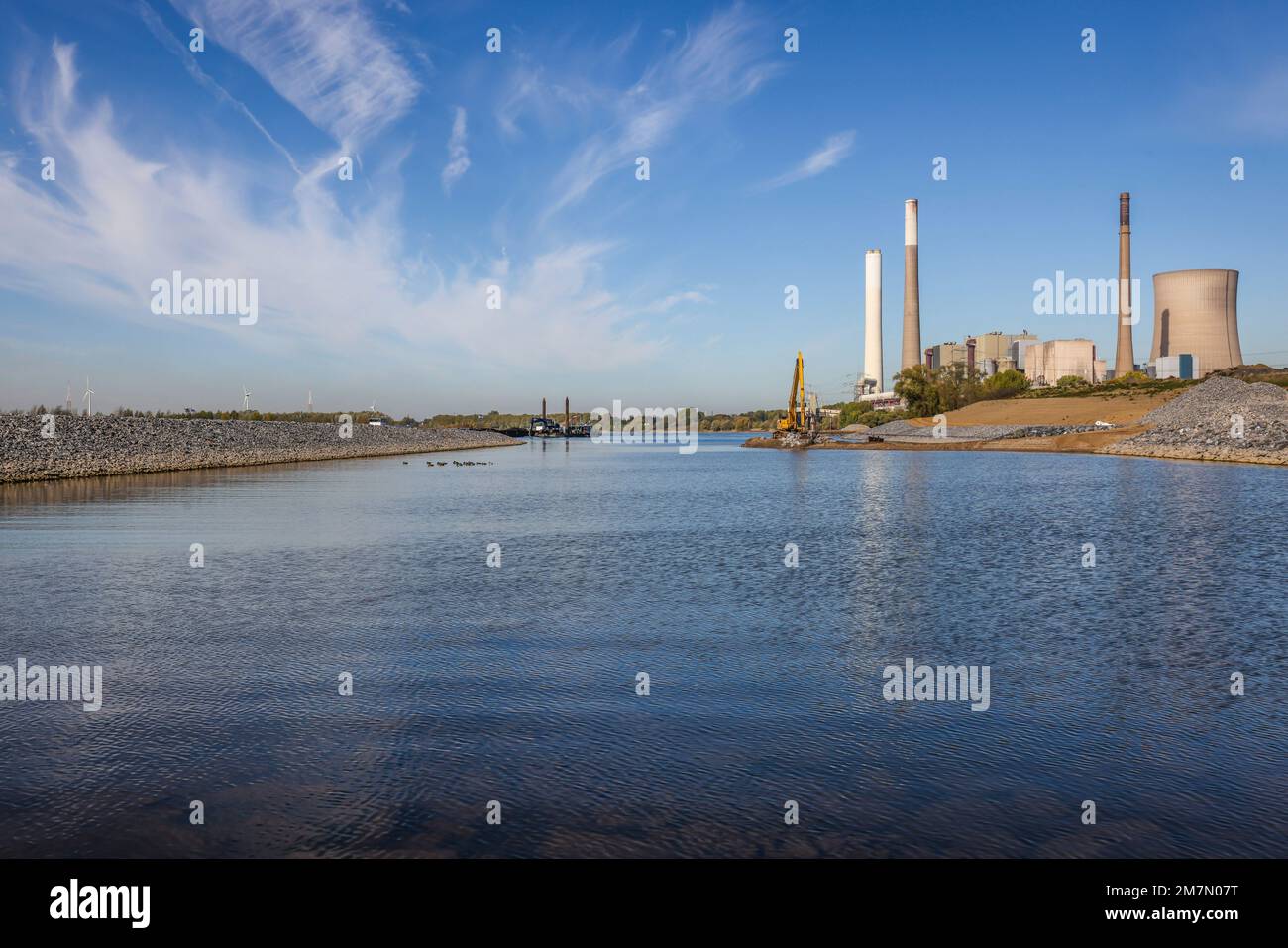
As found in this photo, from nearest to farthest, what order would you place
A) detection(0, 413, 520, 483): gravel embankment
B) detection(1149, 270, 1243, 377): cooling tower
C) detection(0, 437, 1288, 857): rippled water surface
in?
1. detection(0, 437, 1288, 857): rippled water surface
2. detection(0, 413, 520, 483): gravel embankment
3. detection(1149, 270, 1243, 377): cooling tower

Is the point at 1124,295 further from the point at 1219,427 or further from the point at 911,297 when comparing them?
the point at 1219,427

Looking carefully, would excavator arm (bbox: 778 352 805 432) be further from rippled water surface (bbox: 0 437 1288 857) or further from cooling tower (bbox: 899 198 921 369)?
rippled water surface (bbox: 0 437 1288 857)

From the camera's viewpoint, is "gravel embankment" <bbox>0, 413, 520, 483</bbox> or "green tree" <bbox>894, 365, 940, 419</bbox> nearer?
"gravel embankment" <bbox>0, 413, 520, 483</bbox>

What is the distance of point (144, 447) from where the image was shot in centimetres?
5412

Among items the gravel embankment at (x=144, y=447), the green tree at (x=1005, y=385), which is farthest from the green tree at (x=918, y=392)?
the gravel embankment at (x=144, y=447)

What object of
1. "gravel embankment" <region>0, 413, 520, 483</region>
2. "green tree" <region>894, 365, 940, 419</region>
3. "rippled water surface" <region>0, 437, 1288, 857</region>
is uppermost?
"green tree" <region>894, 365, 940, 419</region>

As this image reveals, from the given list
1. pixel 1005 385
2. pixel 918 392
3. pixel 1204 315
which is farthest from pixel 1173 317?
pixel 1005 385

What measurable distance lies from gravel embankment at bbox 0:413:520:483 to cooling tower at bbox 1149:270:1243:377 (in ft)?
345

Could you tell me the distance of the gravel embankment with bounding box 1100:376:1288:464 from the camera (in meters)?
56.6

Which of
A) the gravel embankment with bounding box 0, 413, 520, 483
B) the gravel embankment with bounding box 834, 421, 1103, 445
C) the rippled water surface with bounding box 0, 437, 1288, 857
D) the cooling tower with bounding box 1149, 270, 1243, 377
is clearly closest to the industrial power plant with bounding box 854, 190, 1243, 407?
the cooling tower with bounding box 1149, 270, 1243, 377

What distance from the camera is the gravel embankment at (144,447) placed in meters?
41.9

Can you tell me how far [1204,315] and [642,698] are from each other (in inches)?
5455
